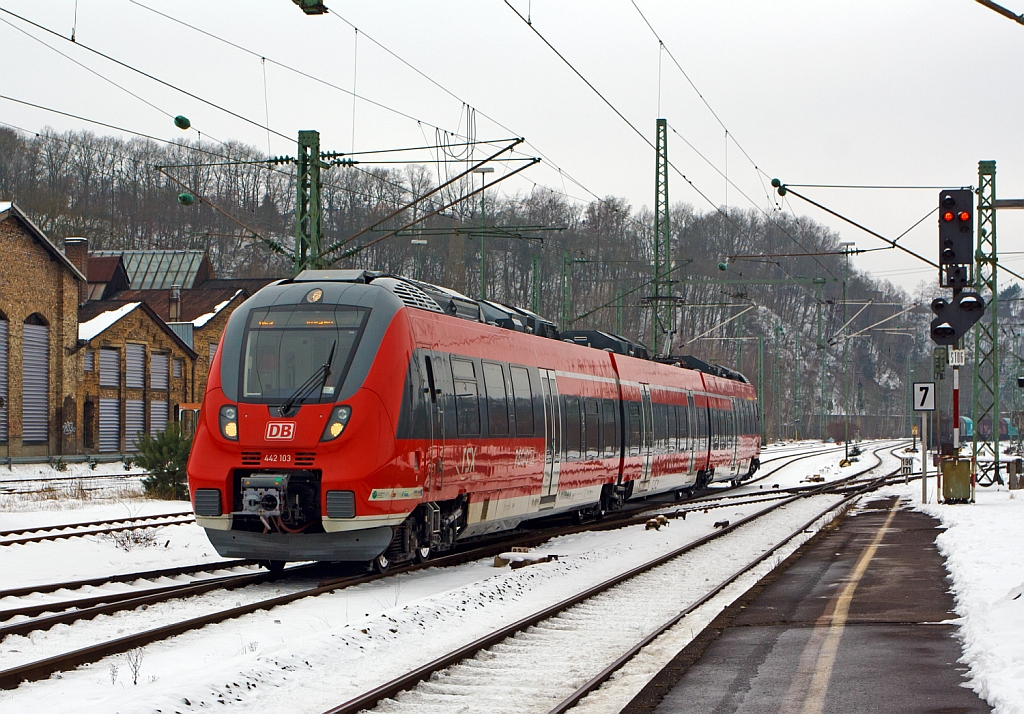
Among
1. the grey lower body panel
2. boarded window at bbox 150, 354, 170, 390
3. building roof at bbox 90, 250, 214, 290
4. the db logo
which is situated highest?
building roof at bbox 90, 250, 214, 290

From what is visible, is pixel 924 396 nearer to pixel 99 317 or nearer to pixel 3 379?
pixel 3 379

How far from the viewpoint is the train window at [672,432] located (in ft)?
89.8

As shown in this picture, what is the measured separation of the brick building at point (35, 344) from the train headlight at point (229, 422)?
35776 mm

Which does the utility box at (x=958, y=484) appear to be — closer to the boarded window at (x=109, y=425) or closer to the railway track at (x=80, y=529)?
the railway track at (x=80, y=529)

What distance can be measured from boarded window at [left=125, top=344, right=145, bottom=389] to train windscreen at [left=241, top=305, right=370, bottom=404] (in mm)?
42259

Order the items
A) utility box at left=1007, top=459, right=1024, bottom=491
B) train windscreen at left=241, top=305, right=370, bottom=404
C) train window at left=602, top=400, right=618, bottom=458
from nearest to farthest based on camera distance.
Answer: train windscreen at left=241, top=305, right=370, bottom=404
train window at left=602, top=400, right=618, bottom=458
utility box at left=1007, top=459, right=1024, bottom=491

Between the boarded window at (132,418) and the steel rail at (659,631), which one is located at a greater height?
the boarded window at (132,418)

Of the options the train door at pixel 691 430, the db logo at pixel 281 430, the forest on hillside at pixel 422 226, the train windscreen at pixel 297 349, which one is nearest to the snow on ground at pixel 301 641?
the db logo at pixel 281 430

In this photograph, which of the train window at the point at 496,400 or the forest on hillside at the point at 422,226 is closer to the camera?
the train window at the point at 496,400

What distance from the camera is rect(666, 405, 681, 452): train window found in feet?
89.8

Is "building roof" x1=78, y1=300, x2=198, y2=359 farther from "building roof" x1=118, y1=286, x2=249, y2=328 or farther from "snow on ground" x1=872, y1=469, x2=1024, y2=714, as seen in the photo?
"snow on ground" x1=872, y1=469, x2=1024, y2=714

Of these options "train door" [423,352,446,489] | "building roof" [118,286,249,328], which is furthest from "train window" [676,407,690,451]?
"building roof" [118,286,249,328]

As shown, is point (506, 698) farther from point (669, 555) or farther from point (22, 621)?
point (669, 555)

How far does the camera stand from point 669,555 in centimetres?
1620
